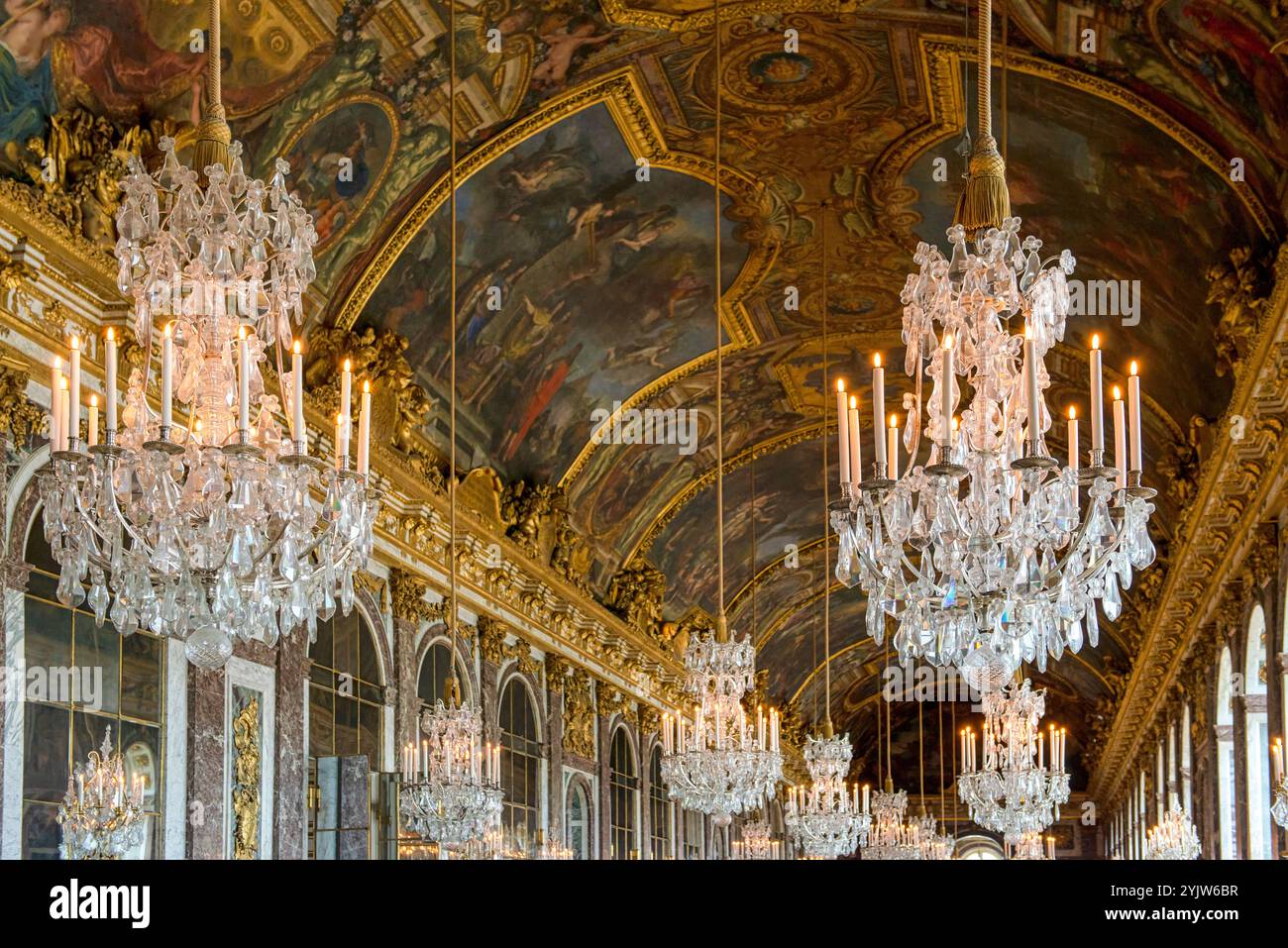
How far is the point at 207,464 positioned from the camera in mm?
8469

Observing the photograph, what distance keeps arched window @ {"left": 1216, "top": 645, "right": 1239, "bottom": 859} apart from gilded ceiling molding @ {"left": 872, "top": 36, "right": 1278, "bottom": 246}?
26.9ft

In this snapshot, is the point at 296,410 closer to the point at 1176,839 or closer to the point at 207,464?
the point at 207,464

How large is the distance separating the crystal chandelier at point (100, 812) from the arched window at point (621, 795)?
1644 cm

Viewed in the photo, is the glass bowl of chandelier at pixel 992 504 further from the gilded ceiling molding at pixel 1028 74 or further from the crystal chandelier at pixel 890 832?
the crystal chandelier at pixel 890 832

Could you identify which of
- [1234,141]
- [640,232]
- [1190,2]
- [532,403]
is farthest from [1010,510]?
[532,403]

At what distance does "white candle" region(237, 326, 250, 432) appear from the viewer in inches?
332

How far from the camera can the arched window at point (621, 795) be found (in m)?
28.9

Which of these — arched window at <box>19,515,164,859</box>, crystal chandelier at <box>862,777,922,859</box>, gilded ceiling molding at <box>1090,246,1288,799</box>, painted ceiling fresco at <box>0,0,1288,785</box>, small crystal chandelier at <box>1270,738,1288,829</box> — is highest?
painted ceiling fresco at <box>0,0,1288,785</box>

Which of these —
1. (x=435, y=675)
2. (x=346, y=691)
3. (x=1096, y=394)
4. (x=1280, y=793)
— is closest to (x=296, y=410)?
(x=1096, y=394)

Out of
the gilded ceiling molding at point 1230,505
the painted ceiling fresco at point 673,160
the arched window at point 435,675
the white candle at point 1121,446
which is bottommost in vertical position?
the arched window at point 435,675

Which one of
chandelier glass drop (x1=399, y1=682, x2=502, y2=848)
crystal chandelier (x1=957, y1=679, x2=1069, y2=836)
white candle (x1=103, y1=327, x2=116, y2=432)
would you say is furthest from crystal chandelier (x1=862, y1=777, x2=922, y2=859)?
white candle (x1=103, y1=327, x2=116, y2=432)

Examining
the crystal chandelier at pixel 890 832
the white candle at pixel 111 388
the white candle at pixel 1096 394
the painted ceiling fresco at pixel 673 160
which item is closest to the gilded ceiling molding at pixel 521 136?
the painted ceiling fresco at pixel 673 160

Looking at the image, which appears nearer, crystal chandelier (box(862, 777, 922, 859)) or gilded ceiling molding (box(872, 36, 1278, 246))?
gilded ceiling molding (box(872, 36, 1278, 246))

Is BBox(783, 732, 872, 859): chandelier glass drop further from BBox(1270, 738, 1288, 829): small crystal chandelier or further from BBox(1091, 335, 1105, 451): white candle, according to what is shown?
BBox(1091, 335, 1105, 451): white candle
